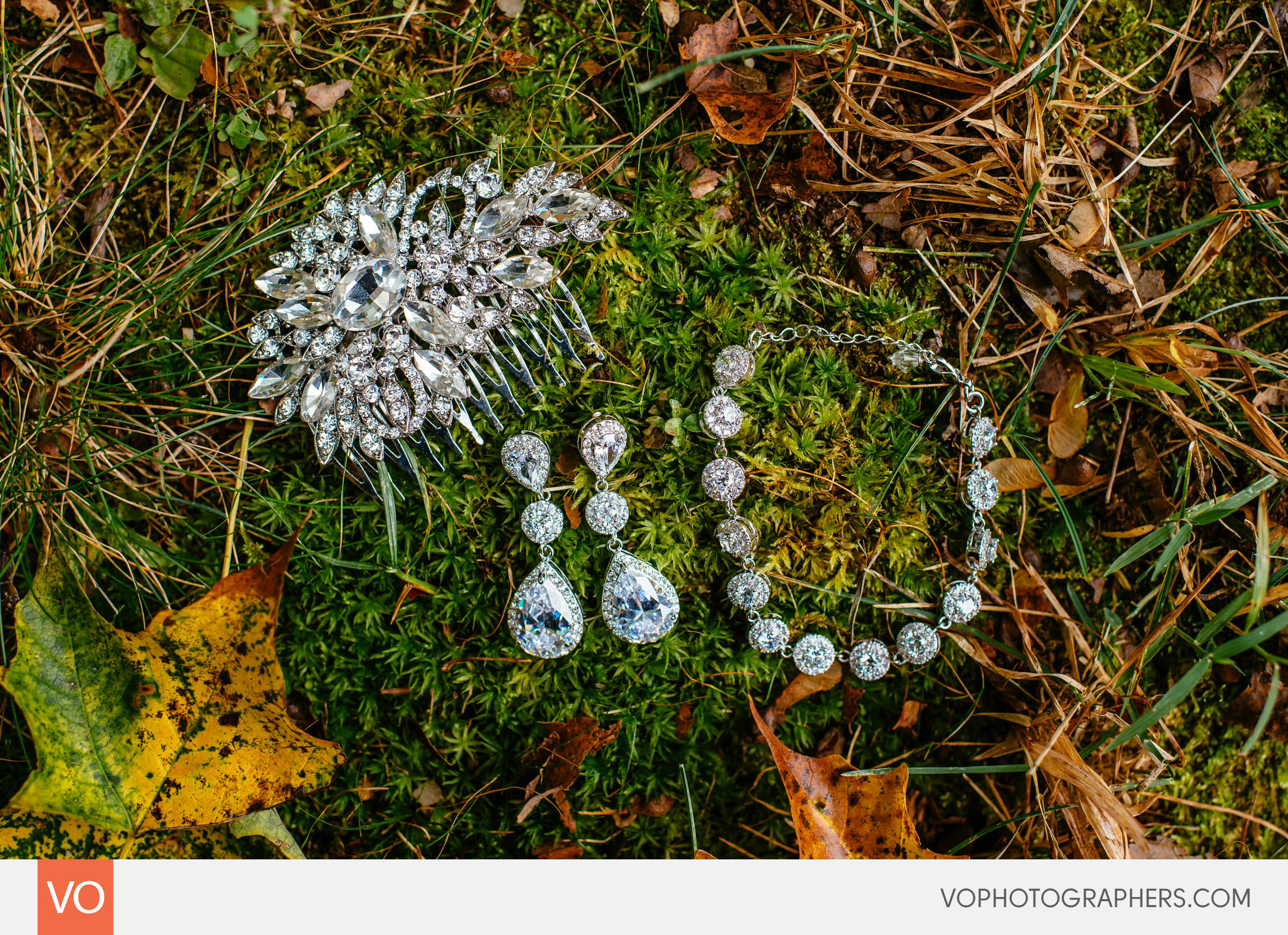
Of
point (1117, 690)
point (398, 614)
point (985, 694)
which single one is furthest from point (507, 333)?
point (1117, 690)

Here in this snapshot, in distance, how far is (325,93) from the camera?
7.82 ft

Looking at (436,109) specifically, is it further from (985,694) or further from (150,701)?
(985,694)

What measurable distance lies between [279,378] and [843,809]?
6.62ft

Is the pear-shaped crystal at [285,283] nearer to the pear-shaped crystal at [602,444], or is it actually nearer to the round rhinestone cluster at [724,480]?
the pear-shaped crystal at [602,444]

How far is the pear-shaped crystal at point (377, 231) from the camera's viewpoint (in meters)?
2.29

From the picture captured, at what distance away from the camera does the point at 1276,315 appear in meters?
2.52

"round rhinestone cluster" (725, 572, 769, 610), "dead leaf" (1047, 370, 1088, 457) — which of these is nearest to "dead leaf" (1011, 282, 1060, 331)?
"dead leaf" (1047, 370, 1088, 457)

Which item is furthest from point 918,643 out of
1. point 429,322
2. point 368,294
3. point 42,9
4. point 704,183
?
point 42,9

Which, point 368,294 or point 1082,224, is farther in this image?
point 1082,224

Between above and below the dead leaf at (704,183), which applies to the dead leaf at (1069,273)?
below

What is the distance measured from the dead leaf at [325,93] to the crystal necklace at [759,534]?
140cm

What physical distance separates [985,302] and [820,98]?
2.66 ft
